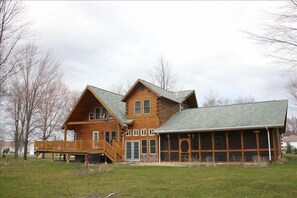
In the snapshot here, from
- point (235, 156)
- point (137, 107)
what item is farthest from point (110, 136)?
point (235, 156)

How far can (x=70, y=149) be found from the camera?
93.9 ft

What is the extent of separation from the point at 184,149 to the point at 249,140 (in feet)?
17.2

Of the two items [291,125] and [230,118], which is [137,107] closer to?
[230,118]

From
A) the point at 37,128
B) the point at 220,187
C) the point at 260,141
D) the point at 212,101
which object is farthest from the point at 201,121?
the point at 212,101

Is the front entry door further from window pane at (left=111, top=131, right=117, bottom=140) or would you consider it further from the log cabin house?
window pane at (left=111, top=131, right=117, bottom=140)

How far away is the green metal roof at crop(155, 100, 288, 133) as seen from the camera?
905 inches

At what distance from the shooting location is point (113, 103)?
3086 cm

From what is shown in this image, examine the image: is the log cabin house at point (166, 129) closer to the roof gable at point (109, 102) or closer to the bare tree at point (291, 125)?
the roof gable at point (109, 102)

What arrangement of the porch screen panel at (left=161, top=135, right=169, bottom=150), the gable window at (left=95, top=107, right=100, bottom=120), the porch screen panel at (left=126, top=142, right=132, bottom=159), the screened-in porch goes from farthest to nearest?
the gable window at (left=95, top=107, right=100, bottom=120) < the porch screen panel at (left=126, top=142, right=132, bottom=159) < the porch screen panel at (left=161, top=135, right=169, bottom=150) < the screened-in porch

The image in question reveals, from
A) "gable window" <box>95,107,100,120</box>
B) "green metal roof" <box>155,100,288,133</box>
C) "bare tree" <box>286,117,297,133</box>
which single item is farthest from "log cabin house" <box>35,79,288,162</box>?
"bare tree" <box>286,117,297,133</box>

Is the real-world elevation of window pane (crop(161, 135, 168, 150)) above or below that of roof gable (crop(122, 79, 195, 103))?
below

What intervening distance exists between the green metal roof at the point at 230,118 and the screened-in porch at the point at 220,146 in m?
0.66

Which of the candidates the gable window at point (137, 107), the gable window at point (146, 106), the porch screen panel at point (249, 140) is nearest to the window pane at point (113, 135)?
the gable window at point (137, 107)

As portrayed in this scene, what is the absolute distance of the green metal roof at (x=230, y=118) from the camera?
75.4 ft
